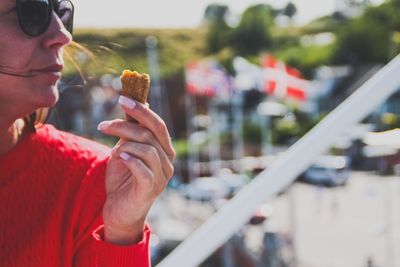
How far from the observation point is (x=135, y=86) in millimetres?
844

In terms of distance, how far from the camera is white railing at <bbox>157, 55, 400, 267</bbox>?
83 cm

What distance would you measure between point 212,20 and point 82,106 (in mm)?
16114

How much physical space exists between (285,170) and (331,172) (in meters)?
17.8

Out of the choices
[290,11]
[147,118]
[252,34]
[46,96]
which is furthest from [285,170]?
[290,11]

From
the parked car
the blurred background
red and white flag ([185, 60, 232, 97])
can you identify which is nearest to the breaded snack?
the blurred background

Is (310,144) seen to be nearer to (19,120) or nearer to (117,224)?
(117,224)

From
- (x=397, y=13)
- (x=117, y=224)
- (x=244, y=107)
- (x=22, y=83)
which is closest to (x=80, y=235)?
(x=117, y=224)

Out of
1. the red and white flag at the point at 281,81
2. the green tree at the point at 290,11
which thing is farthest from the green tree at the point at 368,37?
the green tree at the point at 290,11

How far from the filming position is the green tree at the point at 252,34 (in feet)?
115

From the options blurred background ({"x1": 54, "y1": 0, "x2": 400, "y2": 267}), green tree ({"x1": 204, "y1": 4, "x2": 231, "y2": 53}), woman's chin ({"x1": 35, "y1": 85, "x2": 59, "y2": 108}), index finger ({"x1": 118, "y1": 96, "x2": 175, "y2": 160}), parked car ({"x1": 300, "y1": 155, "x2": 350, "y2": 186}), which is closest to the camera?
index finger ({"x1": 118, "y1": 96, "x2": 175, "y2": 160})

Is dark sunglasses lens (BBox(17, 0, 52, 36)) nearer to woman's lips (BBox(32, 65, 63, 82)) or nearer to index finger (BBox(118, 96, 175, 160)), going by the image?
woman's lips (BBox(32, 65, 63, 82))

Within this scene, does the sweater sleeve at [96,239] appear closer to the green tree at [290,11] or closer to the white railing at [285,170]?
the white railing at [285,170]

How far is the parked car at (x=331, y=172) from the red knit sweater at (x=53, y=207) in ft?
57.2

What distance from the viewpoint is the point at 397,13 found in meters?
22.9
